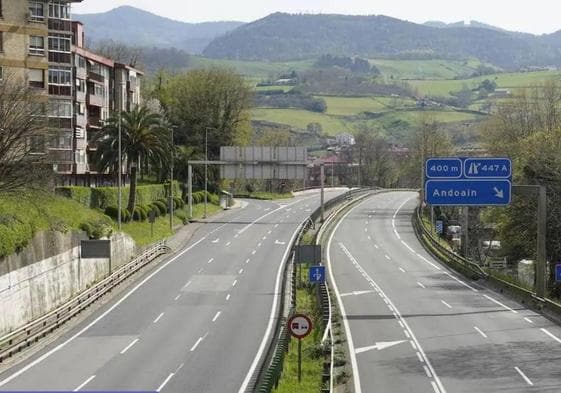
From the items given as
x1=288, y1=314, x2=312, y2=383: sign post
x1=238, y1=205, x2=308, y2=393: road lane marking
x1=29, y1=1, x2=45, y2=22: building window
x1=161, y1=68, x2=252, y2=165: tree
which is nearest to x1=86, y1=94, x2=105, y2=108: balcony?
x1=29, y1=1, x2=45, y2=22: building window

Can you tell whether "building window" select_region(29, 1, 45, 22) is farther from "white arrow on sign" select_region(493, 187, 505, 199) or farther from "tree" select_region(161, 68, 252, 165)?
"tree" select_region(161, 68, 252, 165)

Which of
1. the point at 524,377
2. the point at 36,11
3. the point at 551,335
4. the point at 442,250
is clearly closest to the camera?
the point at 524,377

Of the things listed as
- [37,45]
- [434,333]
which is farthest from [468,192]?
[37,45]

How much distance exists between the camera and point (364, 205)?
415 feet

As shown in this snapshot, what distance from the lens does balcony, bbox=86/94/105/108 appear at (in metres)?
90.1

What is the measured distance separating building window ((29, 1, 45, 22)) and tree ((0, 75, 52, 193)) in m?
21.5

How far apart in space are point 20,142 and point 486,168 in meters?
22.2

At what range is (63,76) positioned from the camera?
257 feet

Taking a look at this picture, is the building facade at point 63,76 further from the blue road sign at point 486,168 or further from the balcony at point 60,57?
the blue road sign at point 486,168

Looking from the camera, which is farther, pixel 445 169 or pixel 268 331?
pixel 445 169

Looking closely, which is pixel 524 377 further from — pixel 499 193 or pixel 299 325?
pixel 499 193

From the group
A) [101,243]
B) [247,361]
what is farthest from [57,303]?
Result: [247,361]

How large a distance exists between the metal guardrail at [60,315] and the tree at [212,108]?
195 feet

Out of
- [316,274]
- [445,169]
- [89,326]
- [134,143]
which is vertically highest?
[134,143]
